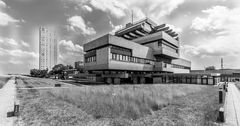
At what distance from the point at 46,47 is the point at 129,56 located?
130300 millimetres

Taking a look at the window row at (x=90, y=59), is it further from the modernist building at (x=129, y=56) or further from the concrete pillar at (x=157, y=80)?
the concrete pillar at (x=157, y=80)

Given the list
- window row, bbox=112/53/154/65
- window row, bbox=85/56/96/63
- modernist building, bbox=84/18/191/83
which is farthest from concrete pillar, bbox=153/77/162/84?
window row, bbox=85/56/96/63

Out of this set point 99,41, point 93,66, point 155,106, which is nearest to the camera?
point 155,106

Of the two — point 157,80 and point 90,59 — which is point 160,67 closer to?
point 157,80

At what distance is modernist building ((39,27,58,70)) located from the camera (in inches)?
5098

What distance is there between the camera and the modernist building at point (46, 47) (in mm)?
129500

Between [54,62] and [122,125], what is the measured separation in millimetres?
164070

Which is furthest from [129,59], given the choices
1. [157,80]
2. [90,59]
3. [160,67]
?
[157,80]

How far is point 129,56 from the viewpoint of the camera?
39.4 m

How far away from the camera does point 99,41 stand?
38.3 metres

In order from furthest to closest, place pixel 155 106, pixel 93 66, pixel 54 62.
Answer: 1. pixel 54 62
2. pixel 93 66
3. pixel 155 106

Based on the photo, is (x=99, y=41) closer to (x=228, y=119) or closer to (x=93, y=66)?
(x=93, y=66)

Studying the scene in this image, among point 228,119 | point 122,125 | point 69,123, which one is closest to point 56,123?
point 69,123

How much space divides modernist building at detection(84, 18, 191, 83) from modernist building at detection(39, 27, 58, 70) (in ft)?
366
